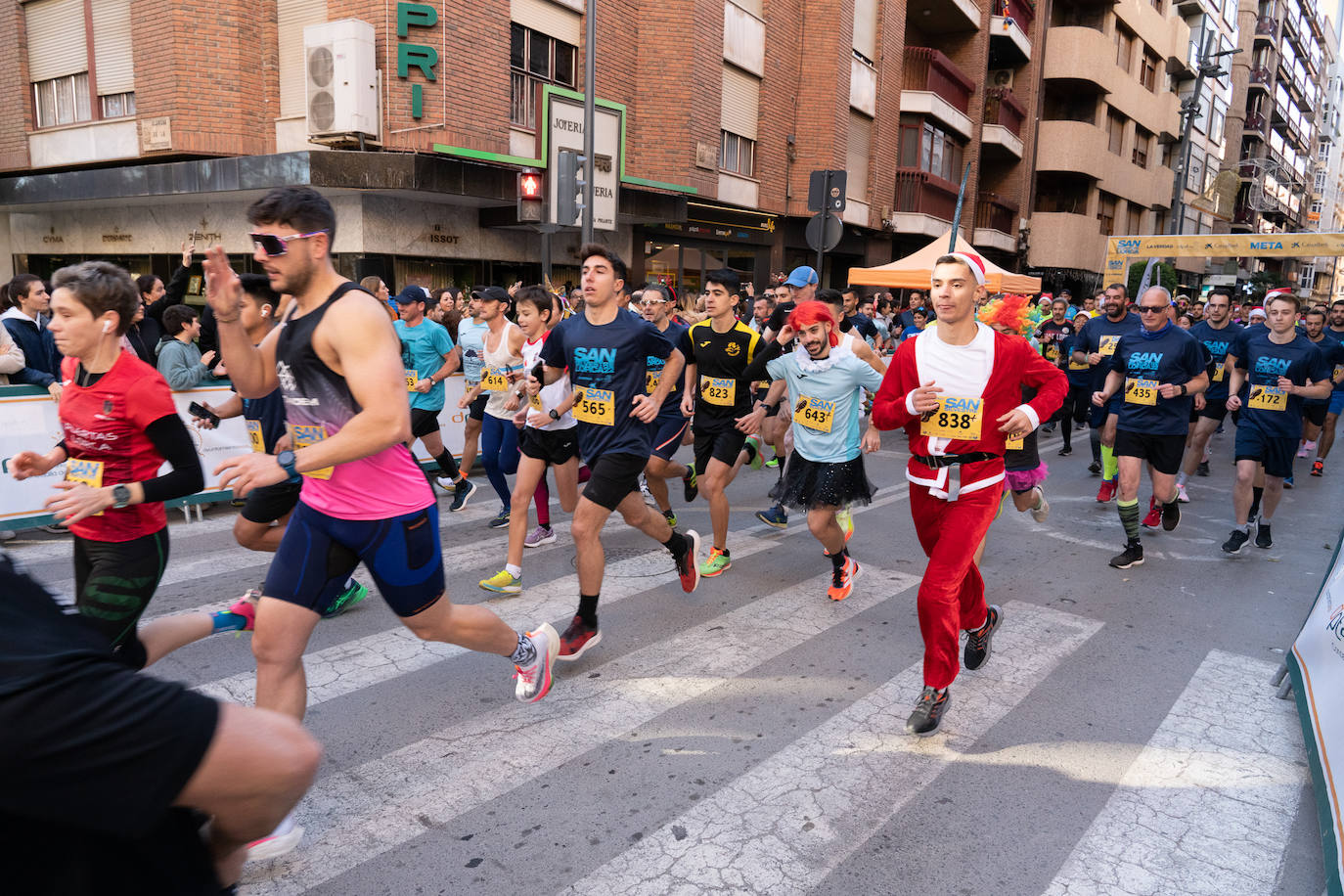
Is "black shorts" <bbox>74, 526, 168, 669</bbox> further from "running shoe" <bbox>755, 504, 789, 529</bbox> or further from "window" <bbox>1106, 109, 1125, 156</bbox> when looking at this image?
"window" <bbox>1106, 109, 1125, 156</bbox>

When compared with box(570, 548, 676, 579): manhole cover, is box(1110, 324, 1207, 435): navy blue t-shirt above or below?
above

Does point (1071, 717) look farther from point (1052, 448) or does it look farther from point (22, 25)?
point (22, 25)

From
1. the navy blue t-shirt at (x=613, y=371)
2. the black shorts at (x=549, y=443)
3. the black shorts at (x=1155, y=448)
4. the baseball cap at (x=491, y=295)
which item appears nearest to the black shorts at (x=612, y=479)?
the navy blue t-shirt at (x=613, y=371)

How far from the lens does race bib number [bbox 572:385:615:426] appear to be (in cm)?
487

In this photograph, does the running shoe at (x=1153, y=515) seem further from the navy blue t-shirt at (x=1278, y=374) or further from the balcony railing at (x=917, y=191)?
the balcony railing at (x=917, y=191)

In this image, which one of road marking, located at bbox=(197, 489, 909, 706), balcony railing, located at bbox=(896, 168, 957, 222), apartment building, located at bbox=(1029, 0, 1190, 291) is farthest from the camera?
apartment building, located at bbox=(1029, 0, 1190, 291)

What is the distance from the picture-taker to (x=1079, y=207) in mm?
38031

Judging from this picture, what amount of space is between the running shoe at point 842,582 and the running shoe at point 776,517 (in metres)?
1.65

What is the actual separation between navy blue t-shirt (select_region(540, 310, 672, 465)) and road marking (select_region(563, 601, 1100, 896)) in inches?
72.1

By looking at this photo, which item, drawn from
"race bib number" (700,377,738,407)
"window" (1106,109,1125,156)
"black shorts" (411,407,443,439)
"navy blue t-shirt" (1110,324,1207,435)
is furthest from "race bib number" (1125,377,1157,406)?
"window" (1106,109,1125,156)

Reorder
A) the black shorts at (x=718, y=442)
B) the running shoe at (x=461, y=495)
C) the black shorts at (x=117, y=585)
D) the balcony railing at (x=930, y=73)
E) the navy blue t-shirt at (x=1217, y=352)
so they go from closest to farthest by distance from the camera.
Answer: the black shorts at (x=117, y=585)
the black shorts at (x=718, y=442)
the running shoe at (x=461, y=495)
the navy blue t-shirt at (x=1217, y=352)
the balcony railing at (x=930, y=73)

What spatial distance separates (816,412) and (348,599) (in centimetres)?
310

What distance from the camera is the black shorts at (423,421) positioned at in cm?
786

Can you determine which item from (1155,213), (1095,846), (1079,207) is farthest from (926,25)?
(1095,846)
